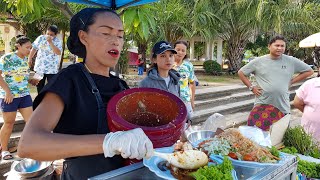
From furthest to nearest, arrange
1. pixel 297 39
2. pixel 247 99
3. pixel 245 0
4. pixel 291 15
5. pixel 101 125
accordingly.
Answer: pixel 297 39
pixel 291 15
pixel 245 0
pixel 247 99
pixel 101 125

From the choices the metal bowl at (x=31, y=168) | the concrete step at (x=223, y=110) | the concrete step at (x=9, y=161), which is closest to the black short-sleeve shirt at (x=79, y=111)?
the metal bowl at (x=31, y=168)

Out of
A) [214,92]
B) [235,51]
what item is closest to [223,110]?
[214,92]

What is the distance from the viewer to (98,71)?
1.48m

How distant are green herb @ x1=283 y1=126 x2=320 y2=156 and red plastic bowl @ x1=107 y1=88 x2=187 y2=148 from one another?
5.22 ft

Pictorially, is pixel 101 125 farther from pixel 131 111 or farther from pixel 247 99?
pixel 247 99

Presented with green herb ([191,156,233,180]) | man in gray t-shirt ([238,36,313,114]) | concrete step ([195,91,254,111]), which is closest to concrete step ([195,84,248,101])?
concrete step ([195,91,254,111])

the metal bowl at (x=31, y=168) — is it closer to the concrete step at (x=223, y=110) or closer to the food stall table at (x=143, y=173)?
the food stall table at (x=143, y=173)

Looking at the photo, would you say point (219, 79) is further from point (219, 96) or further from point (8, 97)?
point (8, 97)

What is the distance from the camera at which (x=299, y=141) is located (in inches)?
100

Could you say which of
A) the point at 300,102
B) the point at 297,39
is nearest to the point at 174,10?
the point at 300,102

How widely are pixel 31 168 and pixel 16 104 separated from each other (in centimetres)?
156

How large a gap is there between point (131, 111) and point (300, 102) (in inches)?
109

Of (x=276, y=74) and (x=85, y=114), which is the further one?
(x=276, y=74)

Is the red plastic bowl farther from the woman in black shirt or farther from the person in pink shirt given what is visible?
the person in pink shirt
